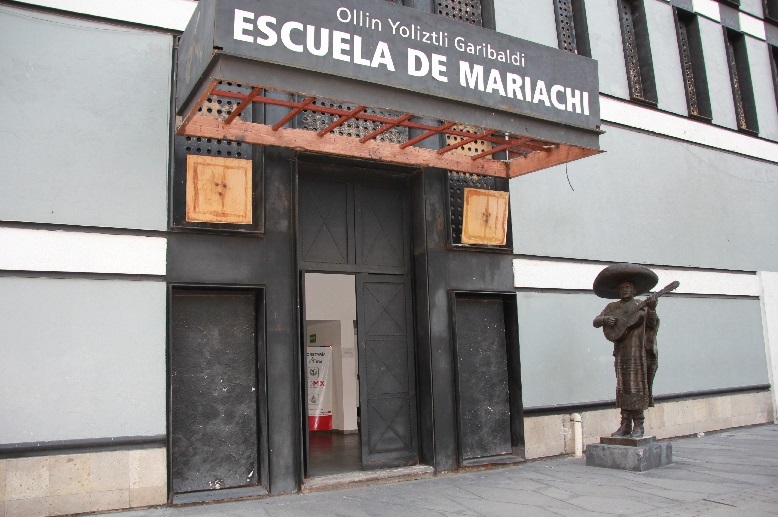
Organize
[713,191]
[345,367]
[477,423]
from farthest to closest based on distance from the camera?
[345,367] < [713,191] < [477,423]

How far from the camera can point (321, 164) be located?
357 inches

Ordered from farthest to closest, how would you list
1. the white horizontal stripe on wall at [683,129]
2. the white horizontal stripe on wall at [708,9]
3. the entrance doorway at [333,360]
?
the entrance doorway at [333,360]
the white horizontal stripe on wall at [708,9]
the white horizontal stripe on wall at [683,129]

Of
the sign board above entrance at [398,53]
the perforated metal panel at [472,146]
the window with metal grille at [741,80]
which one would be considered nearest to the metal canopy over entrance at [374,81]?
the sign board above entrance at [398,53]

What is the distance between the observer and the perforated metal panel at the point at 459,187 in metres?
9.63

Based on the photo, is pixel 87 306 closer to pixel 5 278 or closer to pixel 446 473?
pixel 5 278

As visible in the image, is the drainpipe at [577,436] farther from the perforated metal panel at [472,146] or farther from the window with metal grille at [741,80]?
the window with metal grille at [741,80]

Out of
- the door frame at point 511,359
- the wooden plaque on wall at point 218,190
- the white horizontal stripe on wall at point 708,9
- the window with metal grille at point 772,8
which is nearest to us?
the wooden plaque on wall at point 218,190

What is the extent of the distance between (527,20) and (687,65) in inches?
173

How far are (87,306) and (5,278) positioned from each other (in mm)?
779

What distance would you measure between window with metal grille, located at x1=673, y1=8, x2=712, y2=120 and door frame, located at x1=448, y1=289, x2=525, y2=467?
599 cm

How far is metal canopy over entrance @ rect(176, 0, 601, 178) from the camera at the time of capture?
6.24 meters

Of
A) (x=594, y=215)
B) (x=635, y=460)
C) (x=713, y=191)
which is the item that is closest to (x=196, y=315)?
(x=635, y=460)

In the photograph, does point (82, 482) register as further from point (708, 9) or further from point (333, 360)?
point (708, 9)

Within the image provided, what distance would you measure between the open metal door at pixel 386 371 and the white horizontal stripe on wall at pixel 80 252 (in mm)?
2811
